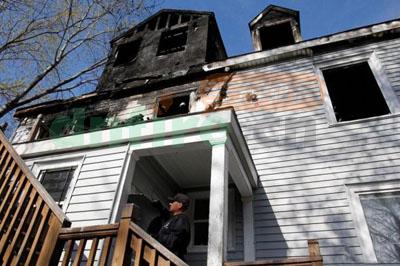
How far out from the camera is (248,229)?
532cm

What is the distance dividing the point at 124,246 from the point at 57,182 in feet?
10.0

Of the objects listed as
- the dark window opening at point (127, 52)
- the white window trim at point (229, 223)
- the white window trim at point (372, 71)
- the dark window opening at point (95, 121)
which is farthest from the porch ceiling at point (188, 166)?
the dark window opening at point (127, 52)

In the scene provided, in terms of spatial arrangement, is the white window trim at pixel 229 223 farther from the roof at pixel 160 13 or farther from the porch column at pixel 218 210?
the roof at pixel 160 13

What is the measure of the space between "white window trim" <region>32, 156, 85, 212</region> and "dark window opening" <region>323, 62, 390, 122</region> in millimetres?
5920

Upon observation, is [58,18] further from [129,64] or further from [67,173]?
[67,173]

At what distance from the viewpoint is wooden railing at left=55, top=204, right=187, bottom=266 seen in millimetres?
2566

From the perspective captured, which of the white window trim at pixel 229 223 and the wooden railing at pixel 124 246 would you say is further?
the white window trim at pixel 229 223

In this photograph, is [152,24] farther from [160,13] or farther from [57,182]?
[57,182]

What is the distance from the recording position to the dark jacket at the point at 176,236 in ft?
11.0

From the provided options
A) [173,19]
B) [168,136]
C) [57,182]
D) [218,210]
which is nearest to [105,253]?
[218,210]

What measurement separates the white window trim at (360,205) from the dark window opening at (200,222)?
2.64 m

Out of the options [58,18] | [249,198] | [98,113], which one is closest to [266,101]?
[249,198]

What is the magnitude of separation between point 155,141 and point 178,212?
118 cm

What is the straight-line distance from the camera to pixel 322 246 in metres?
4.71
